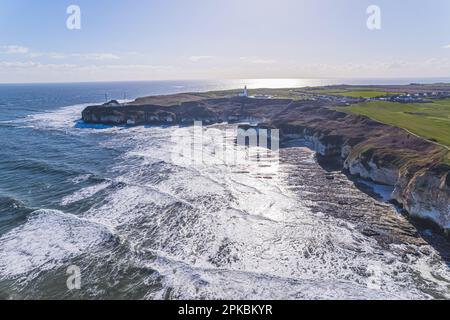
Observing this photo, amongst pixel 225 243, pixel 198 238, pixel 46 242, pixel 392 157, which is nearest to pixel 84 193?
pixel 46 242

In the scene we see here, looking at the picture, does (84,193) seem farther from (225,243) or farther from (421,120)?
(421,120)

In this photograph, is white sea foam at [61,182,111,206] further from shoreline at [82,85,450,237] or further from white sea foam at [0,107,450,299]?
shoreline at [82,85,450,237]

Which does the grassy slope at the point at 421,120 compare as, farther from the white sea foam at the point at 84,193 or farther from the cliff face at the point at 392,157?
the white sea foam at the point at 84,193

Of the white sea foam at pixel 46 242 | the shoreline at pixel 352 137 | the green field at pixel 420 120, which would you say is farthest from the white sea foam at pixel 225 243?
the green field at pixel 420 120
